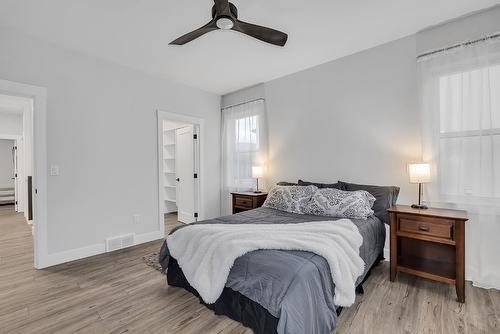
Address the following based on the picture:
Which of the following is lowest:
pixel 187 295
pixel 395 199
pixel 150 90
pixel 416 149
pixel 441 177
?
pixel 187 295

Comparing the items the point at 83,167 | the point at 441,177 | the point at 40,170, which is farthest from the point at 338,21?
the point at 40,170

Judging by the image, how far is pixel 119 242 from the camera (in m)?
3.44

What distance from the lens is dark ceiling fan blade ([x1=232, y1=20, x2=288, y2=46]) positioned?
193 centimetres

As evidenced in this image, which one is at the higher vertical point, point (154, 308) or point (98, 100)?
point (98, 100)

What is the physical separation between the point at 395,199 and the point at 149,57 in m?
3.61

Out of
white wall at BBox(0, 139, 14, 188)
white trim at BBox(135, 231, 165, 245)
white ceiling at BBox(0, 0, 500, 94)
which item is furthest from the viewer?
white wall at BBox(0, 139, 14, 188)

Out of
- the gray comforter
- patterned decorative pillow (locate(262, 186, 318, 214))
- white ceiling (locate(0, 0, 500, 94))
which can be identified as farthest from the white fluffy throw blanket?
white ceiling (locate(0, 0, 500, 94))

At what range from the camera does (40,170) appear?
2.79m

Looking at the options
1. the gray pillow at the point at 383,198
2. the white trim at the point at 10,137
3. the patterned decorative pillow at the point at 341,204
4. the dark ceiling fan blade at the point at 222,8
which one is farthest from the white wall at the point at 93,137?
the white trim at the point at 10,137

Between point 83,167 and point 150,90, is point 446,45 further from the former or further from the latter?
point 83,167

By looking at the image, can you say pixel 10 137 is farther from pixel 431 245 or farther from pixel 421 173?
pixel 431 245

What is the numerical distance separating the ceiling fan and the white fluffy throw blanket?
5.39ft

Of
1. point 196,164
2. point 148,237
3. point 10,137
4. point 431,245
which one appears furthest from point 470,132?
point 10,137

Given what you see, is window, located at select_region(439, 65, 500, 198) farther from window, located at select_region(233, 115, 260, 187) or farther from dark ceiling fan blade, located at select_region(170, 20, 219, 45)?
window, located at select_region(233, 115, 260, 187)
